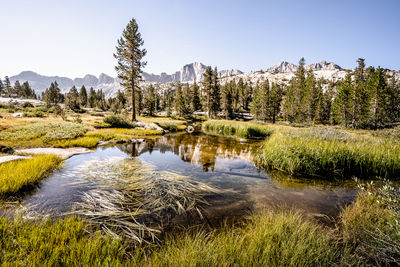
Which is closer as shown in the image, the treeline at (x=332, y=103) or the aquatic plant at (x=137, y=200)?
the aquatic plant at (x=137, y=200)

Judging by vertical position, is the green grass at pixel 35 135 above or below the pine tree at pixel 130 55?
below

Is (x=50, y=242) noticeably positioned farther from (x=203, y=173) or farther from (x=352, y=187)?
(x=352, y=187)

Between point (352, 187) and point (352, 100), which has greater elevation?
point (352, 100)

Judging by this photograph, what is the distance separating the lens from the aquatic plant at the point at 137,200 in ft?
13.0

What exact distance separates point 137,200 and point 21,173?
4.35m

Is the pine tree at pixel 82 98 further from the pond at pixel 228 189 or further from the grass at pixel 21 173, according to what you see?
the pond at pixel 228 189

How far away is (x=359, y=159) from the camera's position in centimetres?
864

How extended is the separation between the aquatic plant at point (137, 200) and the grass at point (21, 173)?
5.55ft

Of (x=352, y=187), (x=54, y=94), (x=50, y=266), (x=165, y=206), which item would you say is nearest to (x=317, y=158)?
(x=352, y=187)

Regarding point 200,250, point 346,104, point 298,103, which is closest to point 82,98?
point 298,103

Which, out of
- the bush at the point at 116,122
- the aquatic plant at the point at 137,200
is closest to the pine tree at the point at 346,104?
the bush at the point at 116,122

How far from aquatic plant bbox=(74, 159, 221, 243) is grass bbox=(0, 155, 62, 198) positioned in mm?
1691

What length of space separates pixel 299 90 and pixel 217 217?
238ft

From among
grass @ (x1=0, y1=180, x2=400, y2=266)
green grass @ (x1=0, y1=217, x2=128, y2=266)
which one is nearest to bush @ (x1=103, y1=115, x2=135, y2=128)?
green grass @ (x1=0, y1=217, x2=128, y2=266)
